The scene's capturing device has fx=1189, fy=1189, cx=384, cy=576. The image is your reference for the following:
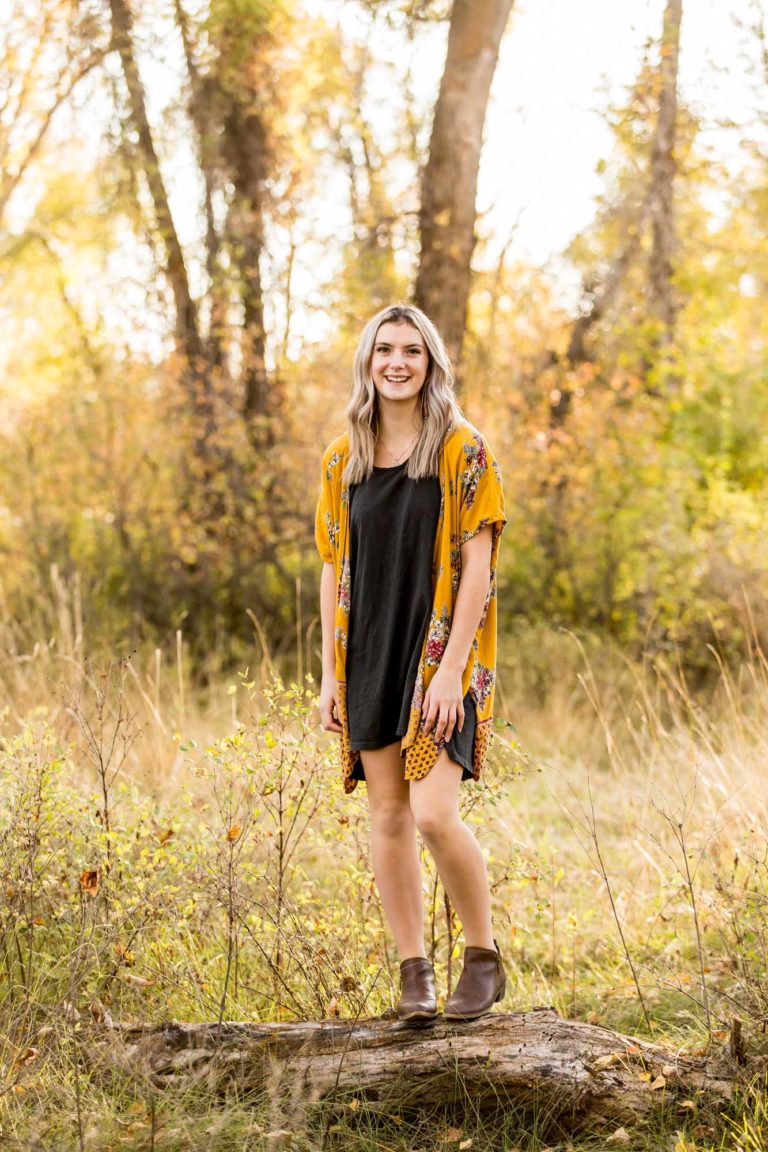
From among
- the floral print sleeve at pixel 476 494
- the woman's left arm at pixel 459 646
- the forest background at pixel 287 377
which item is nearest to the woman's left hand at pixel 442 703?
the woman's left arm at pixel 459 646

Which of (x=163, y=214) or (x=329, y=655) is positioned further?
(x=163, y=214)

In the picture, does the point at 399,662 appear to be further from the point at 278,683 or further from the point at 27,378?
the point at 27,378

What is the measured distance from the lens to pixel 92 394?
10.5m

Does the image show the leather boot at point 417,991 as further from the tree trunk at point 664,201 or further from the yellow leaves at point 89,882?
the tree trunk at point 664,201

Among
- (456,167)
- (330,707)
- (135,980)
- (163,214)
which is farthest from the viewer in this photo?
(163,214)

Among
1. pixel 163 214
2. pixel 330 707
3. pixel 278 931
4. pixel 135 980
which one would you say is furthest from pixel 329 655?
pixel 163 214

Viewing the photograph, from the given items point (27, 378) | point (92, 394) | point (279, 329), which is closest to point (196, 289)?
point (279, 329)

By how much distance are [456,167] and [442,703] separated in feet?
20.6

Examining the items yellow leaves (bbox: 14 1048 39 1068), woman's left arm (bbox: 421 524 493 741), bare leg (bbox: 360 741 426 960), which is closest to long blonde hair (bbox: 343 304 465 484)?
woman's left arm (bbox: 421 524 493 741)

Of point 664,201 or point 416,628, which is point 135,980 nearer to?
point 416,628

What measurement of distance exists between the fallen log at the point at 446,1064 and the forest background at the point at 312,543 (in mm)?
99

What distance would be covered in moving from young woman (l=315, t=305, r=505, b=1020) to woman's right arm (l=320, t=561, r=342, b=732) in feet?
0.20

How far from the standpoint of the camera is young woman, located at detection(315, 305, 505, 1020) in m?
3.20

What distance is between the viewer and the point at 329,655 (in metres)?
3.57
